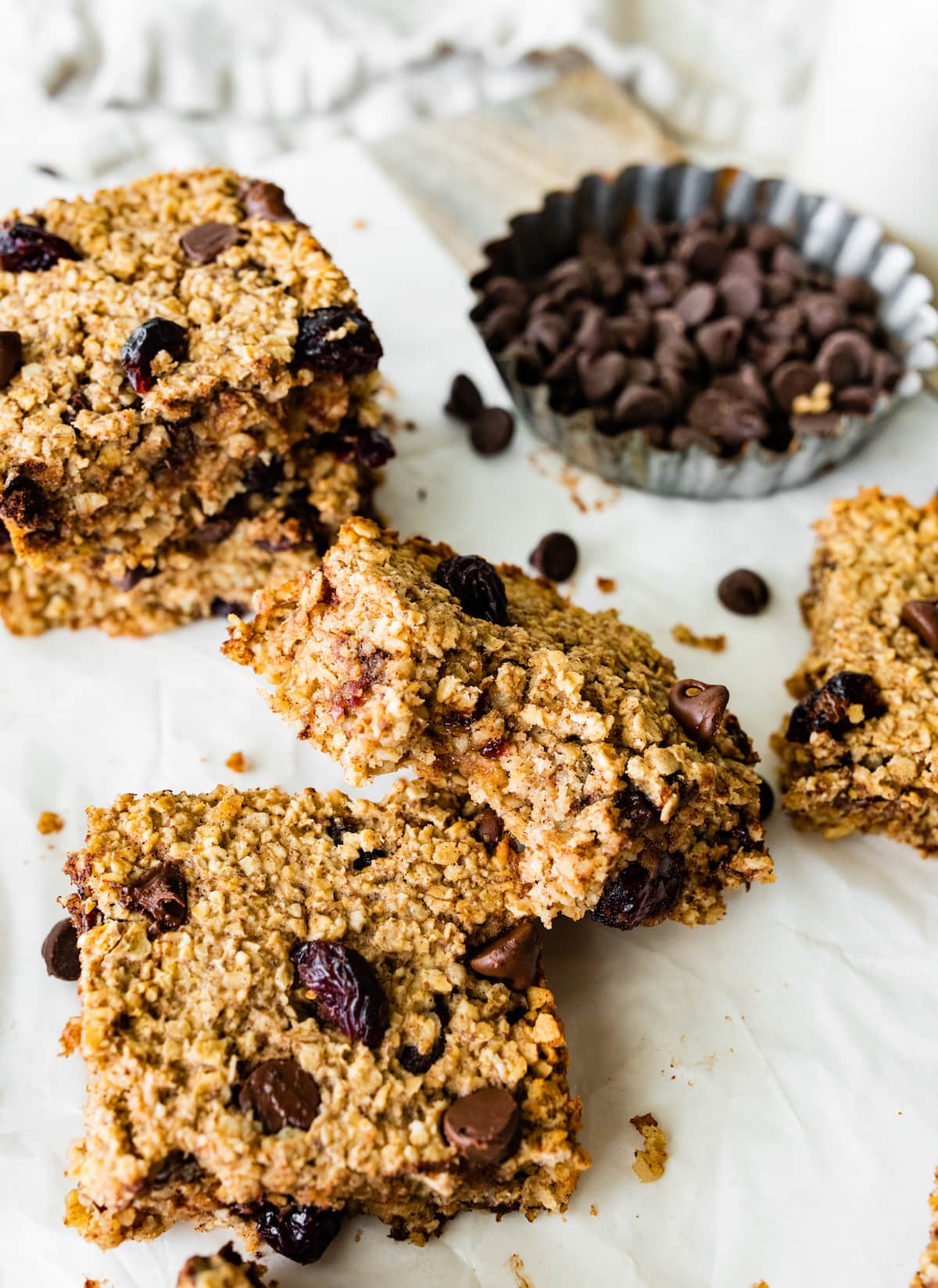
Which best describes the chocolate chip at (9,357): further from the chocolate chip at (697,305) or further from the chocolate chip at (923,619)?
the chocolate chip at (923,619)

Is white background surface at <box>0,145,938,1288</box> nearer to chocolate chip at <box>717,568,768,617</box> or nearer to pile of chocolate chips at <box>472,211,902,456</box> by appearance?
chocolate chip at <box>717,568,768,617</box>

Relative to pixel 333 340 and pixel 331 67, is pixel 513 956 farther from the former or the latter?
pixel 331 67

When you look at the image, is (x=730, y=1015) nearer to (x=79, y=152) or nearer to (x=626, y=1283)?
(x=626, y=1283)

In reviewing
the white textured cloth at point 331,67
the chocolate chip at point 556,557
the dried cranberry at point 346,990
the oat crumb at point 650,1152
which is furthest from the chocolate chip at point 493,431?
the oat crumb at point 650,1152

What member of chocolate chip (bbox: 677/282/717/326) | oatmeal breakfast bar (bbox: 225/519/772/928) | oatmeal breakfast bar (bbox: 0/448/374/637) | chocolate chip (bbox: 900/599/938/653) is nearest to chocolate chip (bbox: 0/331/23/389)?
oatmeal breakfast bar (bbox: 0/448/374/637)

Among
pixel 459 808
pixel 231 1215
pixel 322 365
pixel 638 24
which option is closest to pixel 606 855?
pixel 459 808

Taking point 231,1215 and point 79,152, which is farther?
point 79,152

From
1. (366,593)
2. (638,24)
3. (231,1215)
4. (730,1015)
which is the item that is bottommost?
(231,1215)
